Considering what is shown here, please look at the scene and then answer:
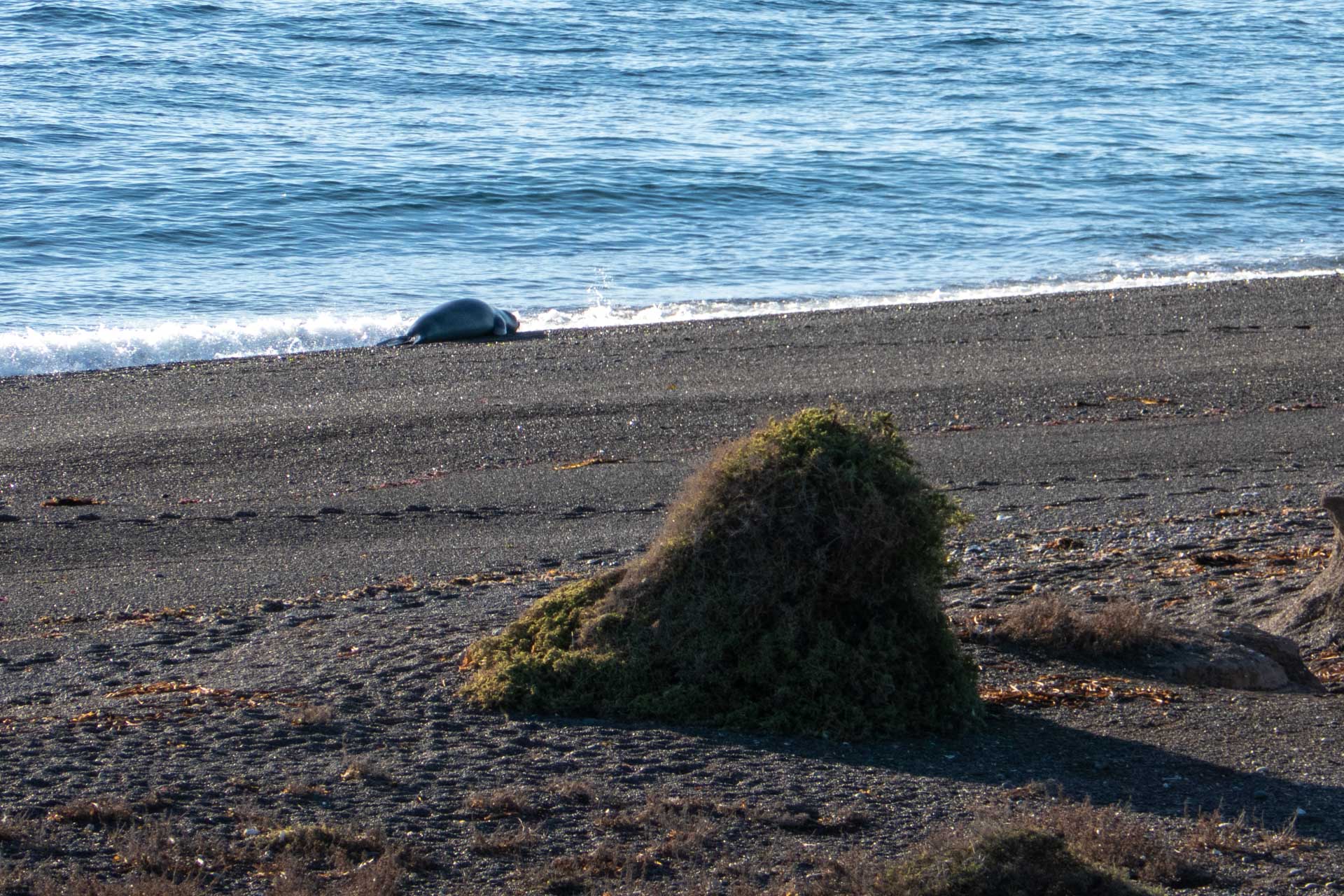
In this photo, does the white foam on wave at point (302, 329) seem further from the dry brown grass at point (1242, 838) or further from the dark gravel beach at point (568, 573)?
the dry brown grass at point (1242, 838)

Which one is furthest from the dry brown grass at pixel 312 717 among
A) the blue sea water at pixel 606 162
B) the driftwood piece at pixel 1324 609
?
the blue sea water at pixel 606 162

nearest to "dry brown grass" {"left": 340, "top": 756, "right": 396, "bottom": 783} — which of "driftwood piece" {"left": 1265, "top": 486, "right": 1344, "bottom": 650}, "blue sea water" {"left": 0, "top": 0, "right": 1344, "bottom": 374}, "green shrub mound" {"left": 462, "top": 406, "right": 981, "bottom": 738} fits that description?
"green shrub mound" {"left": 462, "top": 406, "right": 981, "bottom": 738}

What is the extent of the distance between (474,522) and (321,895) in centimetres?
447

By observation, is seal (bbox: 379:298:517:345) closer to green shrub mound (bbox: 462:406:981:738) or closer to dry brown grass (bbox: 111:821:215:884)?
green shrub mound (bbox: 462:406:981:738)

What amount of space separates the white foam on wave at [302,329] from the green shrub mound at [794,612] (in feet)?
31.6

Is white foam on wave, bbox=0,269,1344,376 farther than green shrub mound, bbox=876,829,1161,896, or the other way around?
white foam on wave, bbox=0,269,1344,376

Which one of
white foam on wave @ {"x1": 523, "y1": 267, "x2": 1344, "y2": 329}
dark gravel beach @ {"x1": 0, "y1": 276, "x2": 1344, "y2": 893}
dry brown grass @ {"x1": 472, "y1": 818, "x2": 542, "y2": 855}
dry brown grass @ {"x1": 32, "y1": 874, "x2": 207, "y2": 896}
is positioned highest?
dry brown grass @ {"x1": 32, "y1": 874, "x2": 207, "y2": 896}

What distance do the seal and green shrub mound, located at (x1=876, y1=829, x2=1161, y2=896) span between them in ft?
36.1

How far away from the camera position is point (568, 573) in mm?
6332

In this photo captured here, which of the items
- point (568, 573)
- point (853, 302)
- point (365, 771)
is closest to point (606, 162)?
point (853, 302)

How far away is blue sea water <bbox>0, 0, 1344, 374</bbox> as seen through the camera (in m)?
16.4

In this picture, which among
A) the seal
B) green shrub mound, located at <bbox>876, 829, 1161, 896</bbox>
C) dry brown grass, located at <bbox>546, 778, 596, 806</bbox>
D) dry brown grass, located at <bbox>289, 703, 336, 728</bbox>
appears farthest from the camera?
the seal

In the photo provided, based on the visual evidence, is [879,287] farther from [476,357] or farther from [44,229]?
[44,229]

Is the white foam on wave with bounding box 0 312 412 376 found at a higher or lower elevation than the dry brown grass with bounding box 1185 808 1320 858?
lower
